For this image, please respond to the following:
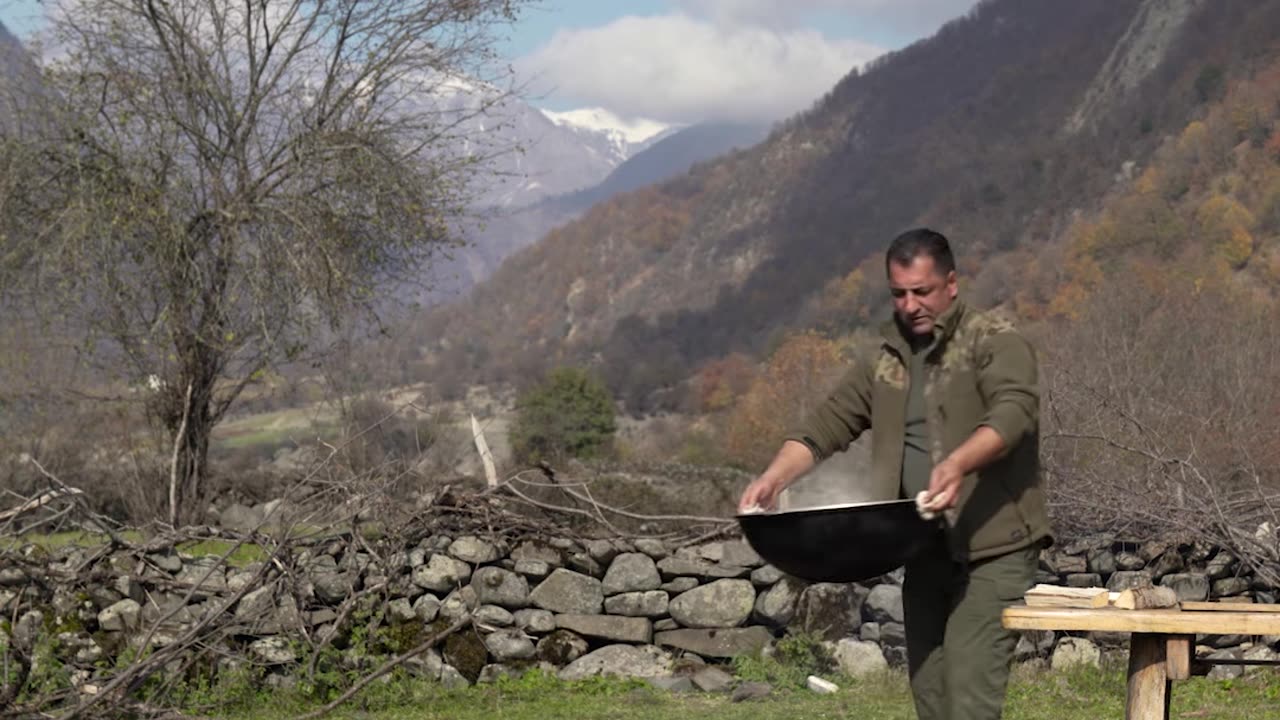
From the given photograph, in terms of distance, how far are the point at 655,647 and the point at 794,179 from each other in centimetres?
12035

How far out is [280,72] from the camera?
14.4 m

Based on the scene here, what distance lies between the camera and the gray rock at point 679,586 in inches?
357

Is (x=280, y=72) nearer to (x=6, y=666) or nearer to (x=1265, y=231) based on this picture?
A: (x=6, y=666)

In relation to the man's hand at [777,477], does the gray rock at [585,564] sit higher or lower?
lower

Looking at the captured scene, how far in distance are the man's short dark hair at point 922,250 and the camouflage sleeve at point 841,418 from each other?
0.45 m

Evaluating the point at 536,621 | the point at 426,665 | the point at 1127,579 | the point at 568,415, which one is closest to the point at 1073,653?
the point at 1127,579

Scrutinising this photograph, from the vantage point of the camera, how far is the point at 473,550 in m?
9.02

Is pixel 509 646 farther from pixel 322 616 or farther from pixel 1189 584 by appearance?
pixel 1189 584

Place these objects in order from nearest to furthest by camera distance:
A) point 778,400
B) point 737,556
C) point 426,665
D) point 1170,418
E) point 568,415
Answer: point 426,665 → point 737,556 → point 1170,418 → point 568,415 → point 778,400

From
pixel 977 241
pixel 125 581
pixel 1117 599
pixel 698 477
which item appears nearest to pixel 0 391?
pixel 698 477

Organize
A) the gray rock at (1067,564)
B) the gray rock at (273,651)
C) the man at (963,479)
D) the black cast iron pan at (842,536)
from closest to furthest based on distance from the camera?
the black cast iron pan at (842,536) < the man at (963,479) < the gray rock at (273,651) < the gray rock at (1067,564)

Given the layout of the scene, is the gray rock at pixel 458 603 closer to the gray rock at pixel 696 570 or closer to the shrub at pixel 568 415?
the gray rock at pixel 696 570

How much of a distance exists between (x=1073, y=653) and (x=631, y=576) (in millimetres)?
2835

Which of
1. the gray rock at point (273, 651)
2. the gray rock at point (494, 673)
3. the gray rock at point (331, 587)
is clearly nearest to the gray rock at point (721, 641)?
the gray rock at point (494, 673)
